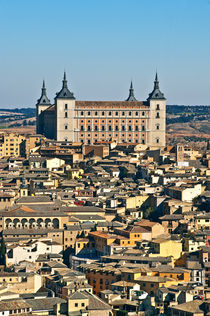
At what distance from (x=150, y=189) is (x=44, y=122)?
5049 cm

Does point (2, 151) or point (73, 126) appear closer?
point (2, 151)

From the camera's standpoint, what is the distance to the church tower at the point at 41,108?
425 feet

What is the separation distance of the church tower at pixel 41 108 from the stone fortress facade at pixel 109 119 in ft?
10.3

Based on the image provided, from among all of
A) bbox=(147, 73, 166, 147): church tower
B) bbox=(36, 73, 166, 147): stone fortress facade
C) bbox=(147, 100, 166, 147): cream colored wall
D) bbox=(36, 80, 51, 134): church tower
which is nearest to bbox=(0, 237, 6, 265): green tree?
bbox=(36, 73, 166, 147): stone fortress facade

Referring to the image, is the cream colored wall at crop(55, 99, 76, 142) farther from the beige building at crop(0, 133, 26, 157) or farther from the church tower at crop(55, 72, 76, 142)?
the beige building at crop(0, 133, 26, 157)

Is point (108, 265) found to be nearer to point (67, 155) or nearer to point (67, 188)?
point (67, 188)

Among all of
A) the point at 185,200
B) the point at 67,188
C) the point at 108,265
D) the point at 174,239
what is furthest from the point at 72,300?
the point at 67,188

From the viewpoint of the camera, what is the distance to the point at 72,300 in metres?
50.1

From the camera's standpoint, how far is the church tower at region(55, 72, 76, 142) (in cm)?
12144

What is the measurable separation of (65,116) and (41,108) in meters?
9.70

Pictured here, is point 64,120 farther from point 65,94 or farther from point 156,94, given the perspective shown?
point 156,94

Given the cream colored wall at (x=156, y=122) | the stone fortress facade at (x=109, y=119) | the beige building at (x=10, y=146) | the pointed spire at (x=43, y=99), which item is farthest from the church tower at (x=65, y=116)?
the cream colored wall at (x=156, y=122)

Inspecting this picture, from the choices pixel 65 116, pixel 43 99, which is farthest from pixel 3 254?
pixel 43 99

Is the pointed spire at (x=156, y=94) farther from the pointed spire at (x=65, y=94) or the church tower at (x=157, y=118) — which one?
the pointed spire at (x=65, y=94)
